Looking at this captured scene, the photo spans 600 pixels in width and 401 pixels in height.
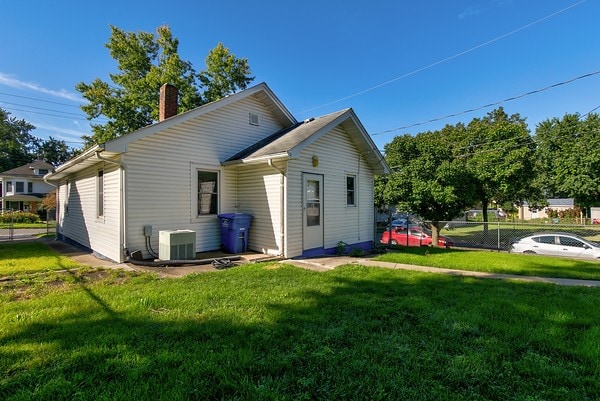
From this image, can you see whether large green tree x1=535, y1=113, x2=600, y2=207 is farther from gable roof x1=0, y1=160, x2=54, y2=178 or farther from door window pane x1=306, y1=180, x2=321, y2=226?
gable roof x1=0, y1=160, x2=54, y2=178

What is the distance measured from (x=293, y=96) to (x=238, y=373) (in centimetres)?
2217

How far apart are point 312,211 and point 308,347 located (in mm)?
6444

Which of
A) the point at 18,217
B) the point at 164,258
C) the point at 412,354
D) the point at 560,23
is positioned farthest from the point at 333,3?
the point at 18,217

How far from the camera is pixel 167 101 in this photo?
1048cm

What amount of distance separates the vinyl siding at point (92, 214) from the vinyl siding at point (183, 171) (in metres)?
0.50

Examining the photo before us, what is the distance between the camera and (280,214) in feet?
28.6

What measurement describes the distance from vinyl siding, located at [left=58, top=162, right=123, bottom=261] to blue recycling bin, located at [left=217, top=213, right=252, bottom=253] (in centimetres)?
278

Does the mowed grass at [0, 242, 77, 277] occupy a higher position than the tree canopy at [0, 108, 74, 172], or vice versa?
the tree canopy at [0, 108, 74, 172]

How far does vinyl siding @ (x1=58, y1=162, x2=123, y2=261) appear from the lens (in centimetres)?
811

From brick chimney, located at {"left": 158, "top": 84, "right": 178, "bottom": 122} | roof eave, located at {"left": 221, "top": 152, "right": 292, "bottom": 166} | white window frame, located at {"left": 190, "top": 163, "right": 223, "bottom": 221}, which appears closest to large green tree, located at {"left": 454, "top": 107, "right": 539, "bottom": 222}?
roof eave, located at {"left": 221, "top": 152, "right": 292, "bottom": 166}

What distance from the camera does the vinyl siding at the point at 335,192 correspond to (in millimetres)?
8898

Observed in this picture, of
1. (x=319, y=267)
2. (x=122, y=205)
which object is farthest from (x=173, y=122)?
(x=319, y=267)

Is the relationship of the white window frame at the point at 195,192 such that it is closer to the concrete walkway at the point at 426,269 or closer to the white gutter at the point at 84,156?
the white gutter at the point at 84,156

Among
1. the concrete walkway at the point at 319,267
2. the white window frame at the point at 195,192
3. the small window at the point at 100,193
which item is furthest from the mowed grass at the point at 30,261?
the white window frame at the point at 195,192
